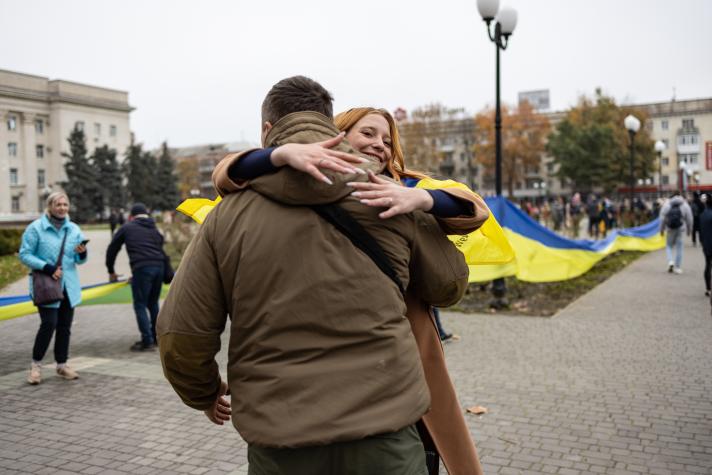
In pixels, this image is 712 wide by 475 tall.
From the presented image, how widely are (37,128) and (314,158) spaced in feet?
300

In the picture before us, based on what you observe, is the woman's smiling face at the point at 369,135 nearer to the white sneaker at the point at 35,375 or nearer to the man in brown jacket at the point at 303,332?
the man in brown jacket at the point at 303,332

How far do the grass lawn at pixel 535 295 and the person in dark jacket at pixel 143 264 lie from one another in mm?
5096

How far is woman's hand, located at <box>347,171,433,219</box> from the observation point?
186cm

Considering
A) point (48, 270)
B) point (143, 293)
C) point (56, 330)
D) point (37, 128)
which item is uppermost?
point (37, 128)

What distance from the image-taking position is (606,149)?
6525cm

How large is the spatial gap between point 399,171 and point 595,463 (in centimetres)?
291

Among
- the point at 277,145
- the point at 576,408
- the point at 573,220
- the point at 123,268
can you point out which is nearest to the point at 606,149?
the point at 573,220

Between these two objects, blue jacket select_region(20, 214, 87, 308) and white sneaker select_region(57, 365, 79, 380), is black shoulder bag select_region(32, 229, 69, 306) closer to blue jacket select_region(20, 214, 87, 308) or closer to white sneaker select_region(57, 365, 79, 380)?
blue jacket select_region(20, 214, 87, 308)

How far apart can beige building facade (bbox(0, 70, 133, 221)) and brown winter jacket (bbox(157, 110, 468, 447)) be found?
274ft

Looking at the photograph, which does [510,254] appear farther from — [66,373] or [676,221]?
[676,221]

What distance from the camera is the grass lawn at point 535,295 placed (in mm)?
11391

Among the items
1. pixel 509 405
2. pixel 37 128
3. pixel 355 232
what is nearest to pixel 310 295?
pixel 355 232

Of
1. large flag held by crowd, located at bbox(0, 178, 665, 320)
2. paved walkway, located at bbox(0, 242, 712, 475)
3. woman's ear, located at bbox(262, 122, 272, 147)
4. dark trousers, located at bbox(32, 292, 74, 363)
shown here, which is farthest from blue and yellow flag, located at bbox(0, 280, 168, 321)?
woman's ear, located at bbox(262, 122, 272, 147)

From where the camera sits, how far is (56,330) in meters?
7.04
